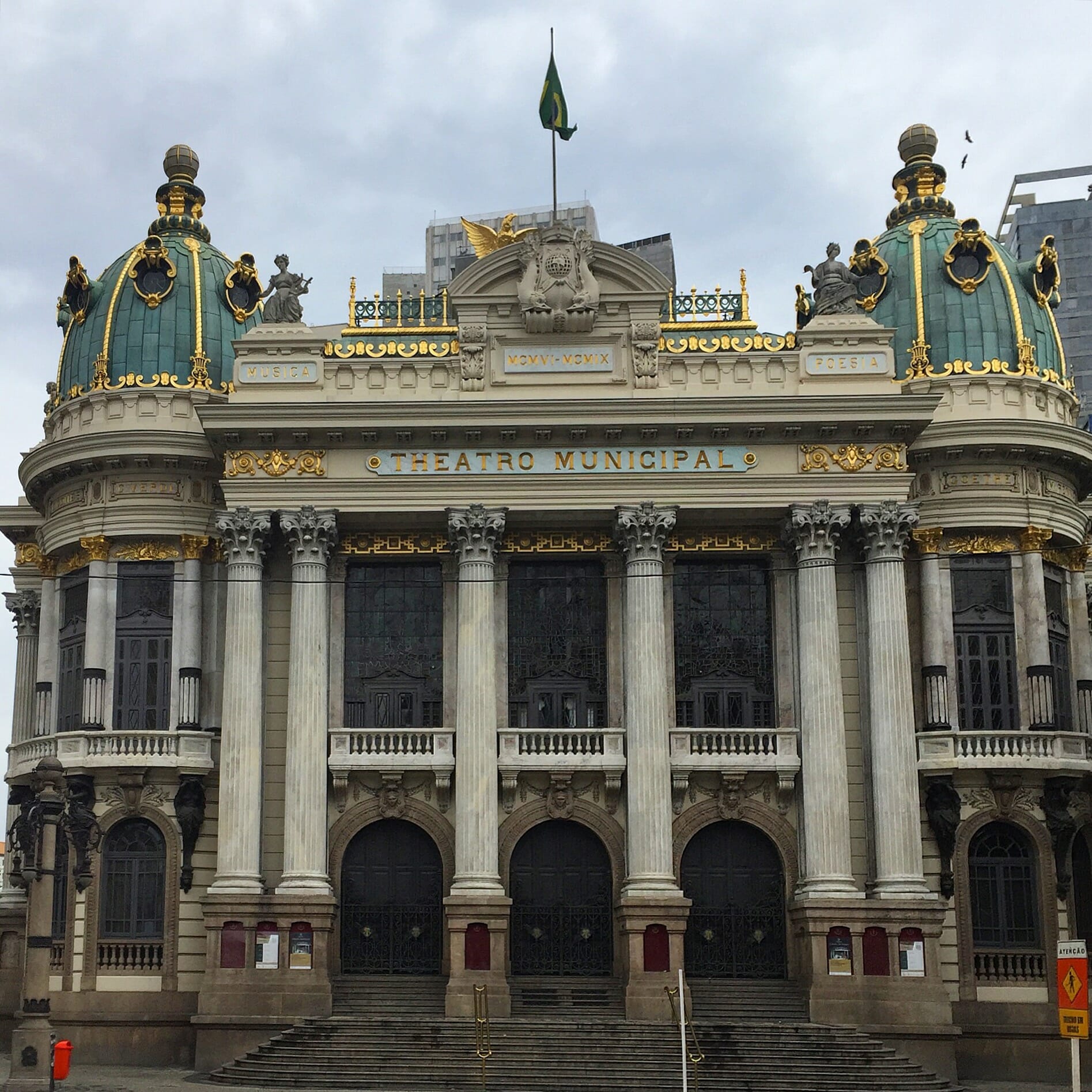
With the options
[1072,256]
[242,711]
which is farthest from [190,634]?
[1072,256]

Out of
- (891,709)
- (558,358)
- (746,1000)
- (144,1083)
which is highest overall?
(558,358)

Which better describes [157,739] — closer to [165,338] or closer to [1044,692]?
[165,338]

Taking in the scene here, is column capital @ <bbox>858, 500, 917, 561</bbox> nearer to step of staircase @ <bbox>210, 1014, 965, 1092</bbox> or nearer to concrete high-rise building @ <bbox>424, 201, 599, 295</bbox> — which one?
step of staircase @ <bbox>210, 1014, 965, 1092</bbox>

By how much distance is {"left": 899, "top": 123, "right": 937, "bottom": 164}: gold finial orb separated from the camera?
53250 millimetres

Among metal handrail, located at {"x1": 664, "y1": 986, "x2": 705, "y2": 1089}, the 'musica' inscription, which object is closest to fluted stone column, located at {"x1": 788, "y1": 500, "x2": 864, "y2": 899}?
metal handrail, located at {"x1": 664, "y1": 986, "x2": 705, "y2": 1089}

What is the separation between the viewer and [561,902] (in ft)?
147

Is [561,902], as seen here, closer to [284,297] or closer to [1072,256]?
Result: [284,297]

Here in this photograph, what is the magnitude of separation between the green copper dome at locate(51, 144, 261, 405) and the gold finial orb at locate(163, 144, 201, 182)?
247 cm

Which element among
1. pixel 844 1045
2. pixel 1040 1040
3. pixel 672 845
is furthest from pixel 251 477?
pixel 1040 1040

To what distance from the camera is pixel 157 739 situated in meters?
45.2

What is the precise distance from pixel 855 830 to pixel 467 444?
1426 cm

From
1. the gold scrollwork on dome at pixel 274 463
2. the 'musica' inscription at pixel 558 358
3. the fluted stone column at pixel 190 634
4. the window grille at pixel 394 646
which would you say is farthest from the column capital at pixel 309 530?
the 'musica' inscription at pixel 558 358

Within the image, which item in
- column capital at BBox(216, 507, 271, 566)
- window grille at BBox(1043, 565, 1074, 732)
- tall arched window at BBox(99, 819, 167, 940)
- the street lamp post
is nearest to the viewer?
the street lamp post

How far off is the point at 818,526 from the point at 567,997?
13.6m
